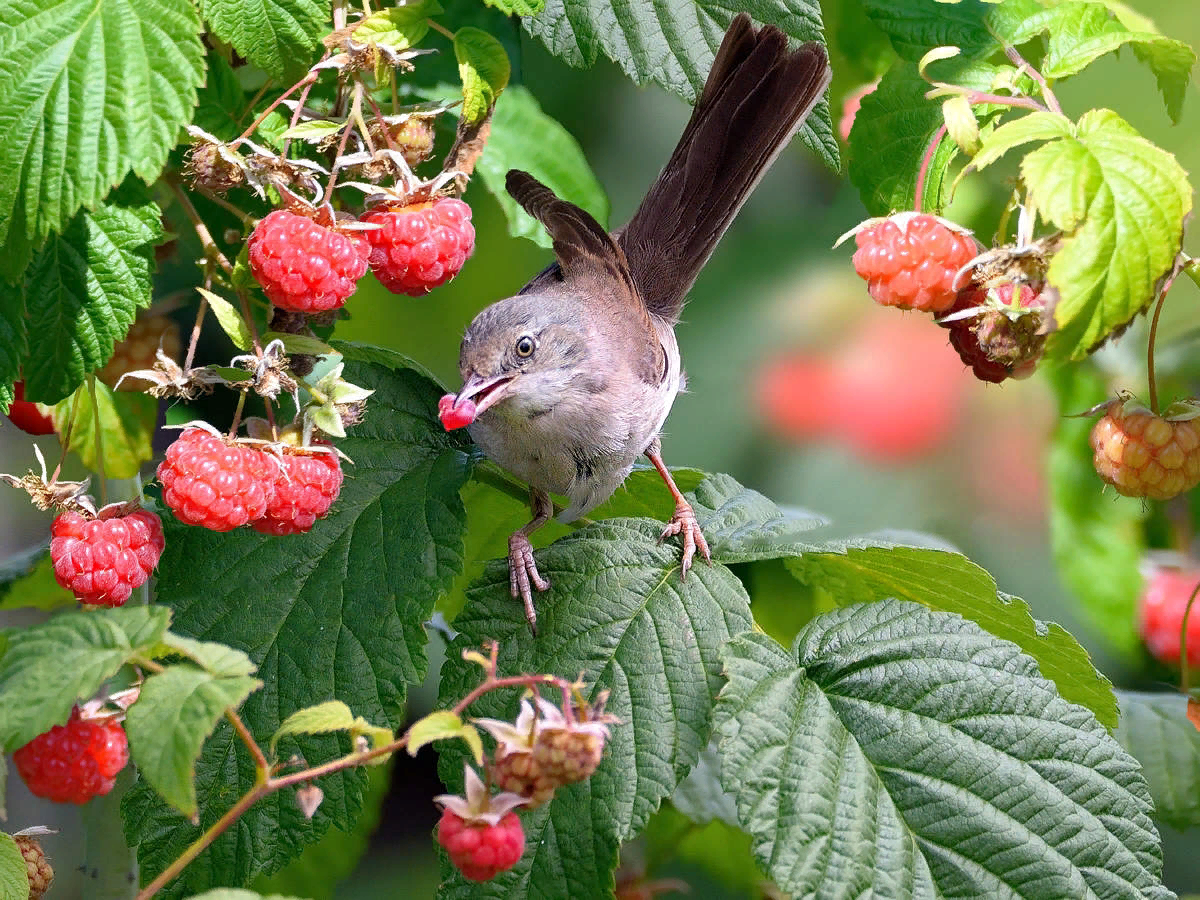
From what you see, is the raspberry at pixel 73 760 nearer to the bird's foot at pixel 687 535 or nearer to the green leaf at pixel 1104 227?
the bird's foot at pixel 687 535

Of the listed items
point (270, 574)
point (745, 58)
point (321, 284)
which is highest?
point (745, 58)

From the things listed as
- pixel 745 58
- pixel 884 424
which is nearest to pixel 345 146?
pixel 745 58

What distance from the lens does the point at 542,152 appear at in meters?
2.05

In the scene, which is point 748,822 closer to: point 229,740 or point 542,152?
point 229,740

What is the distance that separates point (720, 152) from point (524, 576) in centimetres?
96

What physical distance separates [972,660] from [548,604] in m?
0.52

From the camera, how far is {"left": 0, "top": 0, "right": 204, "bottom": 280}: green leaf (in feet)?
4.03

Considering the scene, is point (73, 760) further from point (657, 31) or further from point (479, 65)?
point (657, 31)

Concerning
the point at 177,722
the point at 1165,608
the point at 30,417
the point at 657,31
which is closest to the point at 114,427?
the point at 30,417

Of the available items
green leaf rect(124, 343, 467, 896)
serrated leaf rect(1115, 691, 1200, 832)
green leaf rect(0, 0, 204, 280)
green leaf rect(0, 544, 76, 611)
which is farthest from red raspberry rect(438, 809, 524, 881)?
serrated leaf rect(1115, 691, 1200, 832)

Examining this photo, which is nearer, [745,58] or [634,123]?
[745,58]

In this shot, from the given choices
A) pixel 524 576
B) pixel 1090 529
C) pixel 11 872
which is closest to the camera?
pixel 11 872

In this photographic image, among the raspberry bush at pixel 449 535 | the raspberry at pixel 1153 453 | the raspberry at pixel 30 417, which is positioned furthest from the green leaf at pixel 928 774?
the raspberry at pixel 30 417

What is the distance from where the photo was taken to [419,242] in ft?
4.49
